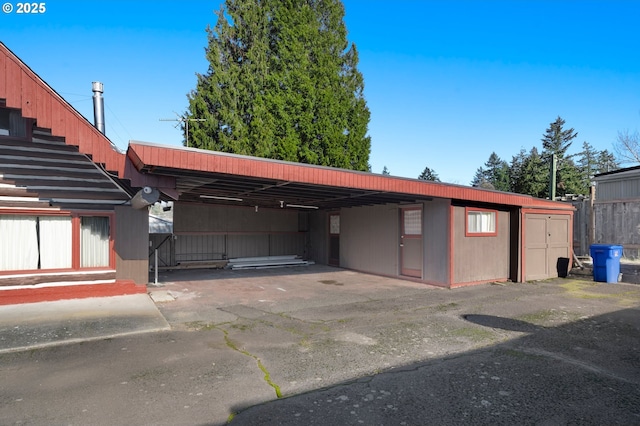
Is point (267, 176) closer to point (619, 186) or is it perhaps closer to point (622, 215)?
point (622, 215)

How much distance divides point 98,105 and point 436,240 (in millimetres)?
10434

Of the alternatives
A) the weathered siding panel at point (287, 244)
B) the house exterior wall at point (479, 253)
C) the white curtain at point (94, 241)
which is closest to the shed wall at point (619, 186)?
the house exterior wall at point (479, 253)

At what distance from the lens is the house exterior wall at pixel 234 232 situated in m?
13.7

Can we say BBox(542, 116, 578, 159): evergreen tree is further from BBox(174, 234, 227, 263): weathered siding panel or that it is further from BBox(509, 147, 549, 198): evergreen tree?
BBox(174, 234, 227, 263): weathered siding panel

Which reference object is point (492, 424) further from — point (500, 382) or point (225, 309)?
point (225, 309)

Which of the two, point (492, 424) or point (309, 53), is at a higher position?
point (309, 53)

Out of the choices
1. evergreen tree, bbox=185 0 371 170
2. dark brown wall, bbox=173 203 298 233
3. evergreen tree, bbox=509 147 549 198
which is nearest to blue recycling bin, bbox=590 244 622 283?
dark brown wall, bbox=173 203 298 233

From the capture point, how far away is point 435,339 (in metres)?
5.31

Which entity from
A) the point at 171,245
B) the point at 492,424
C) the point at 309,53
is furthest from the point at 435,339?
the point at 309,53

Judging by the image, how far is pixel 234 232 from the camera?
14664 mm

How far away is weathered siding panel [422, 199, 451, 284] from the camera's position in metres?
9.70

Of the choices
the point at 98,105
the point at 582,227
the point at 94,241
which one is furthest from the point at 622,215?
the point at 98,105

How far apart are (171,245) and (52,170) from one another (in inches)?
242

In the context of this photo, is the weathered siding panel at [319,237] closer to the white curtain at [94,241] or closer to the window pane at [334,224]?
the window pane at [334,224]
